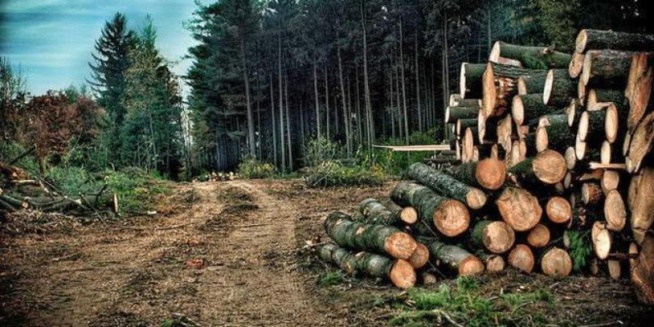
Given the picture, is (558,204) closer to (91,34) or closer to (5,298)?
(91,34)

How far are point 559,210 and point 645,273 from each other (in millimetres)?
1235

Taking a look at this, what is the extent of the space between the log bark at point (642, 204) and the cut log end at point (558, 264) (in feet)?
2.63

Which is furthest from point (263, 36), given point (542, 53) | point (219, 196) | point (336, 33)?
point (542, 53)

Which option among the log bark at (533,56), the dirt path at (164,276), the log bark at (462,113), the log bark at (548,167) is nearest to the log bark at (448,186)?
the log bark at (548,167)

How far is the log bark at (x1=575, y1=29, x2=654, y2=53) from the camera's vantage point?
4973 mm

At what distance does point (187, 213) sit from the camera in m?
12.1

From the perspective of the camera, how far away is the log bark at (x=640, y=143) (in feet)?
12.2

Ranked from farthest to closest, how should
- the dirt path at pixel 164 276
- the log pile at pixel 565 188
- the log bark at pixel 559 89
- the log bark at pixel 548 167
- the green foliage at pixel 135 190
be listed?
the green foliage at pixel 135 190 < the log bark at pixel 559 89 < the log bark at pixel 548 167 < the dirt path at pixel 164 276 < the log pile at pixel 565 188

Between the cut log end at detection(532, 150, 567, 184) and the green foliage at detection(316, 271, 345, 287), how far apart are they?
250 cm

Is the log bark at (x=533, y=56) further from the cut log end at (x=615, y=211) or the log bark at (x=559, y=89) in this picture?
the cut log end at (x=615, y=211)

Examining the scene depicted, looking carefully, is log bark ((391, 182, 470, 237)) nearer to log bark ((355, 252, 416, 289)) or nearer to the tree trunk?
log bark ((355, 252, 416, 289))

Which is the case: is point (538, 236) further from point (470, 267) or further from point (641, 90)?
point (641, 90)

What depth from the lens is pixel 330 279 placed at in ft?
17.9

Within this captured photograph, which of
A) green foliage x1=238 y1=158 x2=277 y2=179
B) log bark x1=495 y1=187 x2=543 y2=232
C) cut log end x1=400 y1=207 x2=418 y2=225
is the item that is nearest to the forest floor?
log bark x1=495 y1=187 x2=543 y2=232
